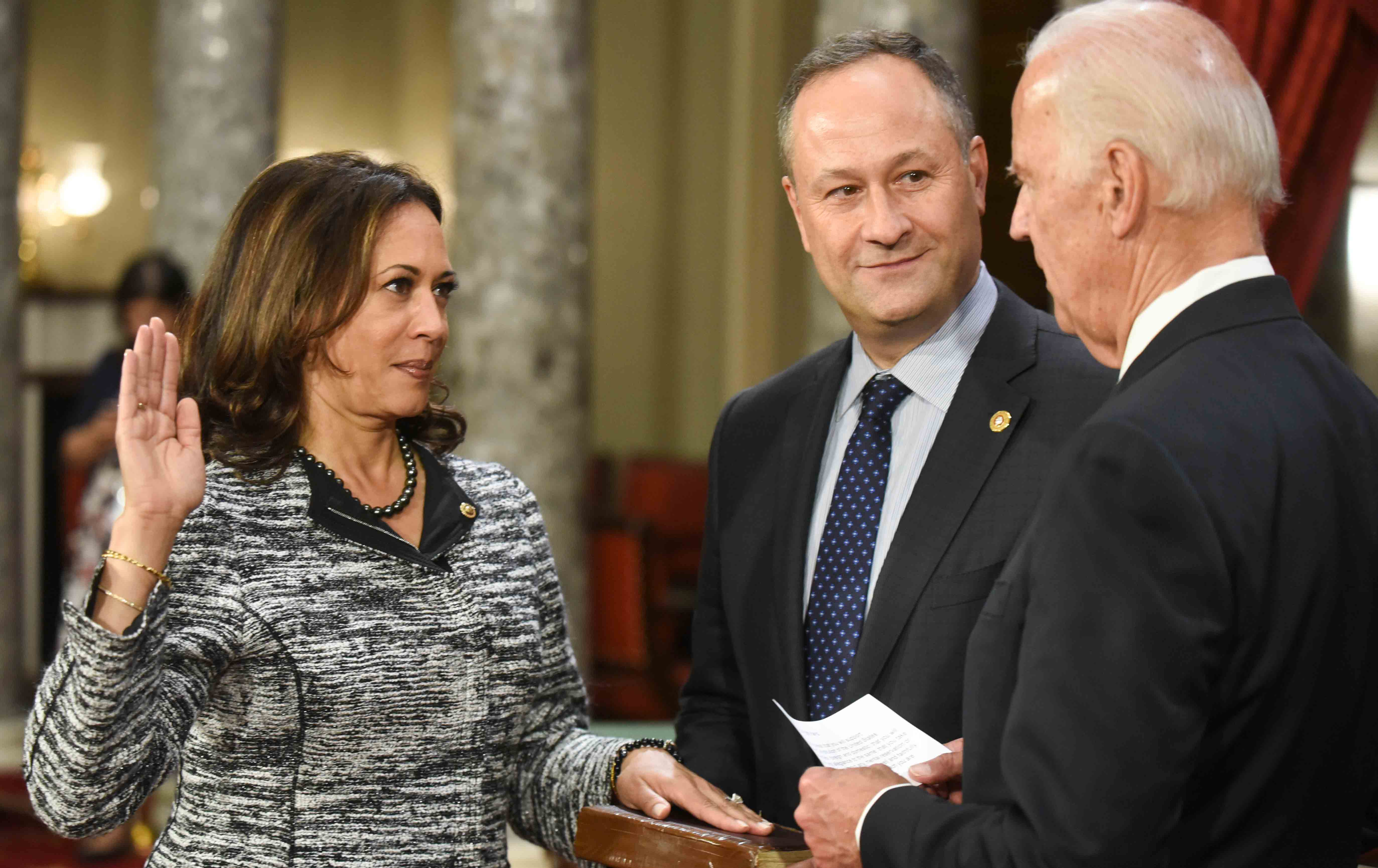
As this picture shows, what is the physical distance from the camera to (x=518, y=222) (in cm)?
516

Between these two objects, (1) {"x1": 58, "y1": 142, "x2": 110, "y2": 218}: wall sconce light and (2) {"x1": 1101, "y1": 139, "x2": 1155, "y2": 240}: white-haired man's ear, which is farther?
(1) {"x1": 58, "y1": 142, "x2": 110, "y2": 218}: wall sconce light

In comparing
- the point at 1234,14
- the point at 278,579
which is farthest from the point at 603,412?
the point at 278,579

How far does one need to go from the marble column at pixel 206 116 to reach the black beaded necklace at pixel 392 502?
4.19 metres

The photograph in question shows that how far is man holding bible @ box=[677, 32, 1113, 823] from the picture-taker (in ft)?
5.59

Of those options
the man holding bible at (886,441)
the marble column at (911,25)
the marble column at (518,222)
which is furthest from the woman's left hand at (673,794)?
the marble column at (518,222)

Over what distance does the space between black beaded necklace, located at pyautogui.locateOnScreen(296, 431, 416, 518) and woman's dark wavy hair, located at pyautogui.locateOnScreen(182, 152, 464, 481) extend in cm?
2

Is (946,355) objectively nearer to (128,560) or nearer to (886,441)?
(886,441)

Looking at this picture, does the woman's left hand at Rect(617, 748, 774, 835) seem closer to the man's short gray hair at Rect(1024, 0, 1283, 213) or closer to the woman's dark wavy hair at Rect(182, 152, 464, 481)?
the woman's dark wavy hair at Rect(182, 152, 464, 481)

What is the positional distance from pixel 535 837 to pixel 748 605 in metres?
0.46

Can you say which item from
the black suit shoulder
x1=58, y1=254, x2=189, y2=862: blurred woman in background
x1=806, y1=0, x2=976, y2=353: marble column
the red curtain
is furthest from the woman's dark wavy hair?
x1=806, y1=0, x2=976, y2=353: marble column

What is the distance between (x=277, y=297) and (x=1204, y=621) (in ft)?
4.05

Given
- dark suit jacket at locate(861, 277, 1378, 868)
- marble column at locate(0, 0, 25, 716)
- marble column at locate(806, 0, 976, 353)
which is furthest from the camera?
marble column at locate(0, 0, 25, 716)

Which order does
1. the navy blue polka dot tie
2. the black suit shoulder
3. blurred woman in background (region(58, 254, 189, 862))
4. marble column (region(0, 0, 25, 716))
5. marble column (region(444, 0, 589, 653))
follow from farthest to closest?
marble column (region(0, 0, 25, 716)) < marble column (region(444, 0, 589, 653)) < blurred woman in background (region(58, 254, 189, 862)) < the black suit shoulder < the navy blue polka dot tie

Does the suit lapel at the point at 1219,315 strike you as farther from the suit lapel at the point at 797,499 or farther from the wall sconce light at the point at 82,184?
the wall sconce light at the point at 82,184
